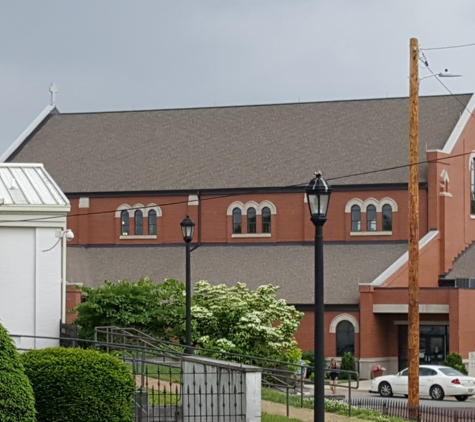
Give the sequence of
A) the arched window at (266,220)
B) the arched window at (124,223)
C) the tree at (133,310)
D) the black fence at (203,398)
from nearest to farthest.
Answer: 1. the black fence at (203,398)
2. the tree at (133,310)
3. the arched window at (266,220)
4. the arched window at (124,223)

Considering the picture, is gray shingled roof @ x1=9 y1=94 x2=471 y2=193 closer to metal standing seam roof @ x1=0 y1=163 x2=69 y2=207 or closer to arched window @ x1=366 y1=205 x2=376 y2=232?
arched window @ x1=366 y1=205 x2=376 y2=232

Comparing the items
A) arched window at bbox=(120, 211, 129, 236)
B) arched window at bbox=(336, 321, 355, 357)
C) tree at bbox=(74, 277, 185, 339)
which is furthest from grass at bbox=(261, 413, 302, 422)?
arched window at bbox=(120, 211, 129, 236)

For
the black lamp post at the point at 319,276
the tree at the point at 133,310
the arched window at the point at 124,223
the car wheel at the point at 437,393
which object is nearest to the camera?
the black lamp post at the point at 319,276

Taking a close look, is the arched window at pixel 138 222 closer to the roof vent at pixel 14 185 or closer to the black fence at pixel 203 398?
the roof vent at pixel 14 185

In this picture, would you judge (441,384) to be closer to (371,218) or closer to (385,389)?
(385,389)

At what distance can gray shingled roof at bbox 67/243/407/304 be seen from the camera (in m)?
56.3

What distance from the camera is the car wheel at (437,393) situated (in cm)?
4184

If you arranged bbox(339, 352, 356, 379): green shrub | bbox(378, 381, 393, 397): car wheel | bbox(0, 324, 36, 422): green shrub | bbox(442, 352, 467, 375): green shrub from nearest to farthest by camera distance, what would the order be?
bbox(0, 324, 36, 422): green shrub < bbox(378, 381, 393, 397): car wheel < bbox(442, 352, 467, 375): green shrub < bbox(339, 352, 356, 379): green shrub

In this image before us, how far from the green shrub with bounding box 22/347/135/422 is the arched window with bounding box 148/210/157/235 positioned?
46099 millimetres

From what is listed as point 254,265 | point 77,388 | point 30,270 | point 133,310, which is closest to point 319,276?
point 77,388

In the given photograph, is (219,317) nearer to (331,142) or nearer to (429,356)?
(429,356)

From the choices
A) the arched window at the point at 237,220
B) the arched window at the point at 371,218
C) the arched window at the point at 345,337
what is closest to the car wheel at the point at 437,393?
the arched window at the point at 345,337

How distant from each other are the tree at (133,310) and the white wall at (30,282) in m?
7.81

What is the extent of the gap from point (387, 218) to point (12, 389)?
4556 centimetres
